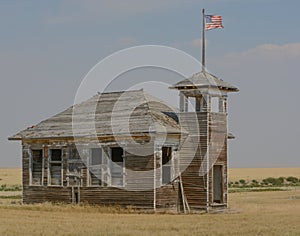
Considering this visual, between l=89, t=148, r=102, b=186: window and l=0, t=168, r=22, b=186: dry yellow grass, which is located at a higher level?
l=89, t=148, r=102, b=186: window

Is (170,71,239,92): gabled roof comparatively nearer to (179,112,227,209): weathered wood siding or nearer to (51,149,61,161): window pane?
(179,112,227,209): weathered wood siding

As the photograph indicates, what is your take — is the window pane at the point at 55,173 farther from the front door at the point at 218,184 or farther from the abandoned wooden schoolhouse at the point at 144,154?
the front door at the point at 218,184

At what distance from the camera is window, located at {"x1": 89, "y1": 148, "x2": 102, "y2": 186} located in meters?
32.3

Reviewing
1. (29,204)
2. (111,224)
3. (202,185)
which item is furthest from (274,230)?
(29,204)

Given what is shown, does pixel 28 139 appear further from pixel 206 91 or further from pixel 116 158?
pixel 206 91

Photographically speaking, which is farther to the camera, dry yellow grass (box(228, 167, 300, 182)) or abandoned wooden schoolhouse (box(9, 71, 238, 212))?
dry yellow grass (box(228, 167, 300, 182))

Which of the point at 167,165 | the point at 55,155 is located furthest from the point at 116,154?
the point at 55,155

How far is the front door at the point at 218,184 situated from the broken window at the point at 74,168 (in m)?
6.26

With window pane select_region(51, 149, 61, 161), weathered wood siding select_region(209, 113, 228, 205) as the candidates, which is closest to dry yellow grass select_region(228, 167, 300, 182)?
weathered wood siding select_region(209, 113, 228, 205)

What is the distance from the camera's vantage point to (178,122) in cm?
3262

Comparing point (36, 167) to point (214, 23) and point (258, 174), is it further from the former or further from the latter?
Answer: point (258, 174)

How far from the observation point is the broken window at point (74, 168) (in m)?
32.9

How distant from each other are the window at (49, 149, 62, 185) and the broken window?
726 mm

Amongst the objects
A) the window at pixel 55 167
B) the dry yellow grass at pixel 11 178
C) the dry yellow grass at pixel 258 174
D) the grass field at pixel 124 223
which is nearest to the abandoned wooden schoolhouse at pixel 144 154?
the window at pixel 55 167
